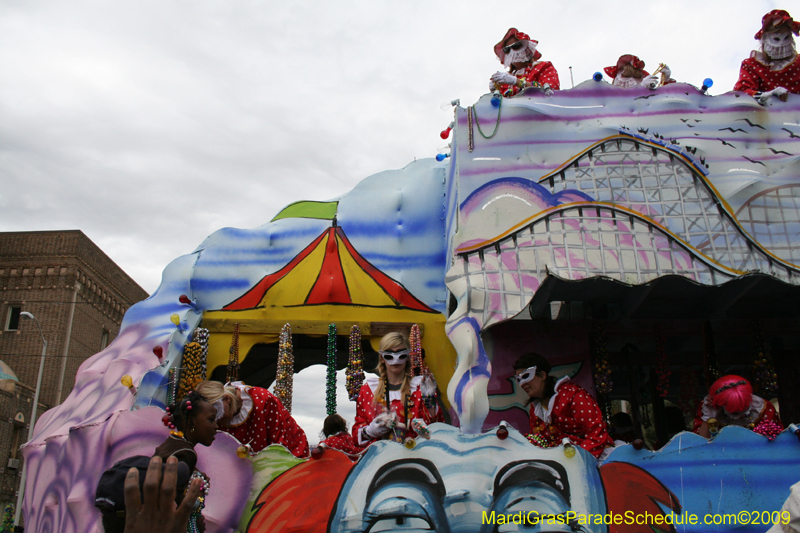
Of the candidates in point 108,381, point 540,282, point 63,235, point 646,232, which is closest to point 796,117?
point 646,232

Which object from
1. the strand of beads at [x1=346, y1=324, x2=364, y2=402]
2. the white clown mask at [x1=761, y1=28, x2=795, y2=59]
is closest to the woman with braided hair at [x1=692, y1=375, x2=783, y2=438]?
the strand of beads at [x1=346, y1=324, x2=364, y2=402]

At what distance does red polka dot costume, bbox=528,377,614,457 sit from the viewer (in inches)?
149

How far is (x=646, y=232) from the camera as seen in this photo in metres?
4.88

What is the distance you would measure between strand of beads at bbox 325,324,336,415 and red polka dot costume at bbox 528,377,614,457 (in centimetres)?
220

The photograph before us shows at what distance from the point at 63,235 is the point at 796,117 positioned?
20503 millimetres

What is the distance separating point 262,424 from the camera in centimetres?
413

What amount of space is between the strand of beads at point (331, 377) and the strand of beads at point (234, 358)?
1021mm

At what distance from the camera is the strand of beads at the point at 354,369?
557 centimetres

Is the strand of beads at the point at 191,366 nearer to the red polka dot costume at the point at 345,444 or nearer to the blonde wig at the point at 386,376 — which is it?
the red polka dot costume at the point at 345,444

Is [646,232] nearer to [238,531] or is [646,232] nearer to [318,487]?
[318,487]

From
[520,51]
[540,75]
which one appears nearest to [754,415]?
[540,75]

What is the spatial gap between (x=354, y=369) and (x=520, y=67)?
3996 millimetres

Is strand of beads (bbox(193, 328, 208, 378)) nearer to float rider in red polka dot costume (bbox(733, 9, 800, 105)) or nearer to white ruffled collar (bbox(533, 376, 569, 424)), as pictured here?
white ruffled collar (bbox(533, 376, 569, 424))

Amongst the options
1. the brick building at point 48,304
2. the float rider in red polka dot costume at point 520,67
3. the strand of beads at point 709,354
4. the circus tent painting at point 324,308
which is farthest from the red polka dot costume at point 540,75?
the brick building at point 48,304
